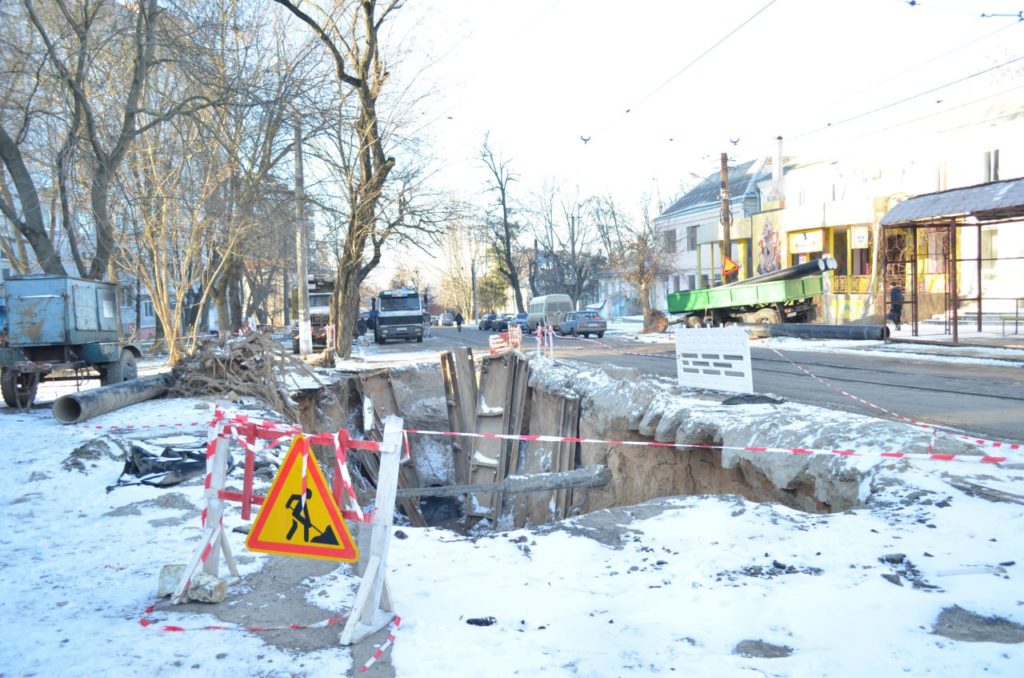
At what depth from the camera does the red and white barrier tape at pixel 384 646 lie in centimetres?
396

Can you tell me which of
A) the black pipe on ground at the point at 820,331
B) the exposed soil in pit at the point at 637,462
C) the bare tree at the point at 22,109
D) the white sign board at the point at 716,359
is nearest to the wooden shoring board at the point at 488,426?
the exposed soil in pit at the point at 637,462

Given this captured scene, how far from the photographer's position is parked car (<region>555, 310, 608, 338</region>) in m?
37.8

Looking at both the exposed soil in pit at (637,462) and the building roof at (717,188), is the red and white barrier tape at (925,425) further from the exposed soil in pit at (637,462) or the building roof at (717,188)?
the building roof at (717,188)

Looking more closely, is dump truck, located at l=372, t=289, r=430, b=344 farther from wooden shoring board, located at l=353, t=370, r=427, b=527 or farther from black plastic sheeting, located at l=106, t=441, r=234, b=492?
black plastic sheeting, located at l=106, t=441, r=234, b=492

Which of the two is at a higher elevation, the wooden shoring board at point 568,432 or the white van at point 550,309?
the white van at point 550,309

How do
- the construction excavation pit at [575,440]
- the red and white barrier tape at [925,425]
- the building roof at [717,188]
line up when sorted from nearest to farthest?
1. the red and white barrier tape at [925,425]
2. the construction excavation pit at [575,440]
3. the building roof at [717,188]

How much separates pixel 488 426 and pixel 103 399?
7.53 meters

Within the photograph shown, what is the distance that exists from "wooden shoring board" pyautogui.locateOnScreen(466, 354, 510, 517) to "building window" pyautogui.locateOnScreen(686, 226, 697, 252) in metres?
37.6

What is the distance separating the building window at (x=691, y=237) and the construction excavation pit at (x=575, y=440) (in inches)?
1375

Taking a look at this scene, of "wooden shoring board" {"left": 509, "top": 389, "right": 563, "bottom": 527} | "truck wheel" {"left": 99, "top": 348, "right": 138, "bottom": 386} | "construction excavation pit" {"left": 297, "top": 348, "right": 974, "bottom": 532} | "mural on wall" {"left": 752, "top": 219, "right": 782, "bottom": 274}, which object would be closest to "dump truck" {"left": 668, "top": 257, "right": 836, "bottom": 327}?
"mural on wall" {"left": 752, "top": 219, "right": 782, "bottom": 274}

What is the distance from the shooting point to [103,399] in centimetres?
1194

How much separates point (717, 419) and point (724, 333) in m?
2.14

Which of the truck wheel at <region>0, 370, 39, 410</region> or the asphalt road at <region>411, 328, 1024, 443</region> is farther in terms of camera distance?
the truck wheel at <region>0, 370, 39, 410</region>

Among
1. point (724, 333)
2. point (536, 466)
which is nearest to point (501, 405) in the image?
point (536, 466)
